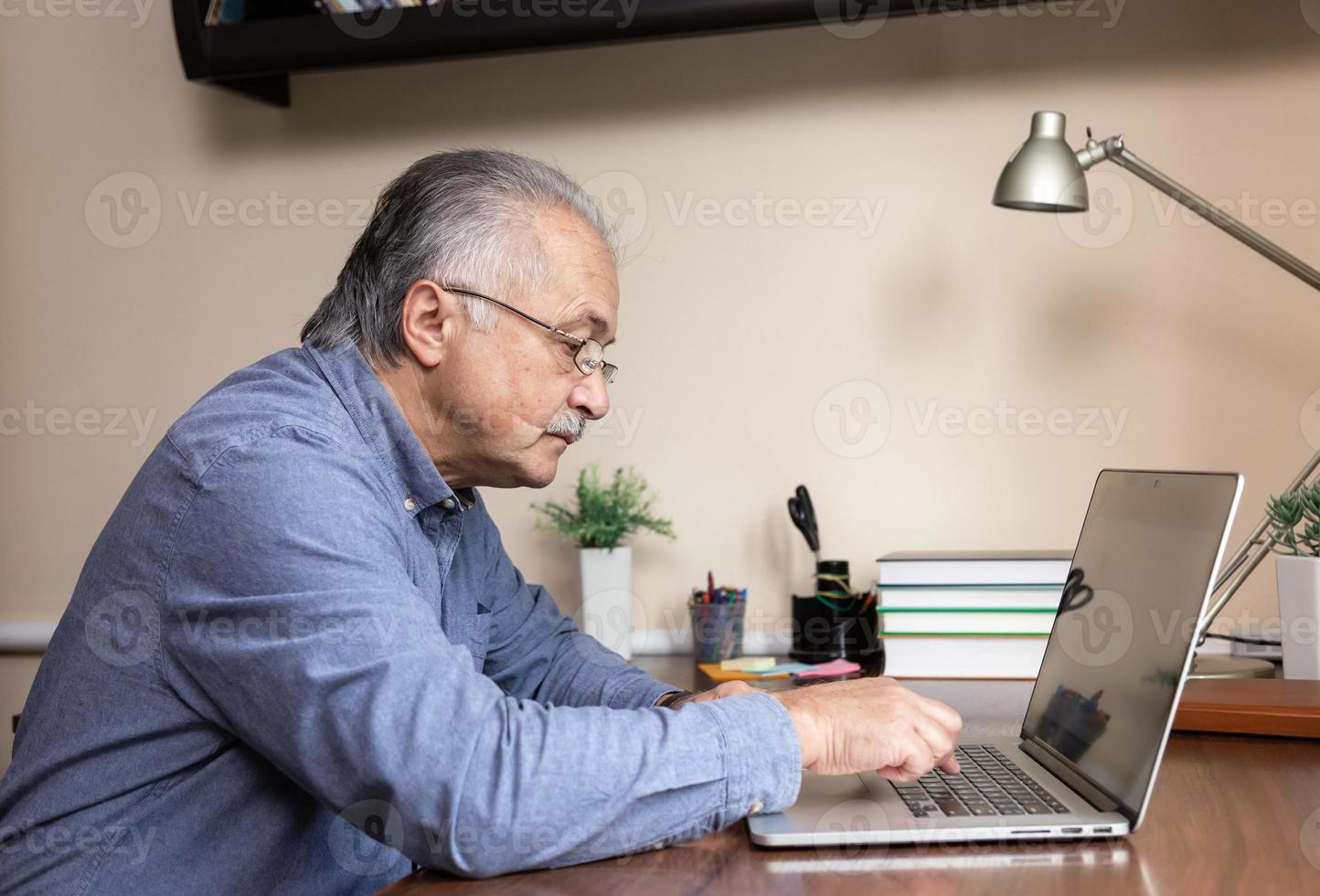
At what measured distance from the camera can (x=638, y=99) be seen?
1930 mm

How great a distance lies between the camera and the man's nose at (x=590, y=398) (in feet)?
3.99

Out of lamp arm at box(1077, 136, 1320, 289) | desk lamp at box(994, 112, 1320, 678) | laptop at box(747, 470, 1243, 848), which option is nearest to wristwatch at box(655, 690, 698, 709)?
laptop at box(747, 470, 1243, 848)

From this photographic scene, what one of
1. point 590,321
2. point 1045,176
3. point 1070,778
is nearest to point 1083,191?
Result: point 1045,176

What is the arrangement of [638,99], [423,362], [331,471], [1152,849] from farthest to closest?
[638,99]
[423,362]
[331,471]
[1152,849]

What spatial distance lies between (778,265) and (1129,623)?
1.02 meters

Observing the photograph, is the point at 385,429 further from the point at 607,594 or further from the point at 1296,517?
the point at 1296,517

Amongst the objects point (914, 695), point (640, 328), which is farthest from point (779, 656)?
point (914, 695)

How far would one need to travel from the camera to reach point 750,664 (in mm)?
1629

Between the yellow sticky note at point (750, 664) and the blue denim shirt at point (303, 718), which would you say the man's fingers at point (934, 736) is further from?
the yellow sticky note at point (750, 664)

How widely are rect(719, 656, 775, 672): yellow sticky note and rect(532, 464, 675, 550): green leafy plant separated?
0.27m

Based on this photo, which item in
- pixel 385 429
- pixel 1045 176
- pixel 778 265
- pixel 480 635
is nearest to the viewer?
pixel 385 429

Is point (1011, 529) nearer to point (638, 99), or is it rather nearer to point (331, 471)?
point (638, 99)

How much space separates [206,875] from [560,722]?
36cm

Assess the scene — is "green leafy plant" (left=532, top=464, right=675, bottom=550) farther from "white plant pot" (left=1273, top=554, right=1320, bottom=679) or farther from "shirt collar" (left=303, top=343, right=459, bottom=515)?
"white plant pot" (left=1273, top=554, right=1320, bottom=679)
